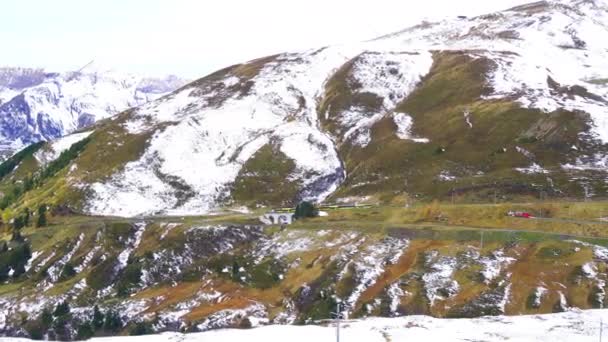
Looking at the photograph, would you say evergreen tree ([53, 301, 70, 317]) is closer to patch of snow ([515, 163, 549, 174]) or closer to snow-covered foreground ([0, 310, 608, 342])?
snow-covered foreground ([0, 310, 608, 342])

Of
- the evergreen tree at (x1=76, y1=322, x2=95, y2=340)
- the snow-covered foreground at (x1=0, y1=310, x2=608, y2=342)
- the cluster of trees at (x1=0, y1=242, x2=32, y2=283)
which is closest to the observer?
the snow-covered foreground at (x1=0, y1=310, x2=608, y2=342)

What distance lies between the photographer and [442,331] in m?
104

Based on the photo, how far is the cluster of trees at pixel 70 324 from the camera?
14362 cm

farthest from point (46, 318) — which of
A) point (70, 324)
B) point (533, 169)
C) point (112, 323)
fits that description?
point (533, 169)

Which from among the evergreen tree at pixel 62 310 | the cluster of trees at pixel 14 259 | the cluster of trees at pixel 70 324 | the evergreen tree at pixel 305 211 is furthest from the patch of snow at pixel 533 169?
the cluster of trees at pixel 14 259

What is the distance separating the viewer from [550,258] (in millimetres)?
131500

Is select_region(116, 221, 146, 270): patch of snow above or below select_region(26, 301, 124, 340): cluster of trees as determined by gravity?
above

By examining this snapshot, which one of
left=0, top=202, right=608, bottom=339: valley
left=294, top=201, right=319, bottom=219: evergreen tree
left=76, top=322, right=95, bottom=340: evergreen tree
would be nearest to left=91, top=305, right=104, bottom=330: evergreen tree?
left=76, top=322, right=95, bottom=340: evergreen tree

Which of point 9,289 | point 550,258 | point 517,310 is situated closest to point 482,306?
point 517,310

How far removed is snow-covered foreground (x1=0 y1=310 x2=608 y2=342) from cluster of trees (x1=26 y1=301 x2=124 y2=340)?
40201mm

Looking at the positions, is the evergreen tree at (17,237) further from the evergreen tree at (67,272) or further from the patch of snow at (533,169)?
the patch of snow at (533,169)

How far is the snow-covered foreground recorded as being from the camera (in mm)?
98188

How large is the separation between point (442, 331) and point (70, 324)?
84.5 metres

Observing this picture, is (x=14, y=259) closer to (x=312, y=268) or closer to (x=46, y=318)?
(x=46, y=318)
